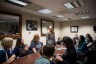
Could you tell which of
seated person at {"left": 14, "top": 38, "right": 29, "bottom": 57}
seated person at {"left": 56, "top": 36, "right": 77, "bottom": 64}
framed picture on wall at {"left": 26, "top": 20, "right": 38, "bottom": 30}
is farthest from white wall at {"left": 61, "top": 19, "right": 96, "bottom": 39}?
seated person at {"left": 56, "top": 36, "right": 77, "bottom": 64}

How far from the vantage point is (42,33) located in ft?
18.7

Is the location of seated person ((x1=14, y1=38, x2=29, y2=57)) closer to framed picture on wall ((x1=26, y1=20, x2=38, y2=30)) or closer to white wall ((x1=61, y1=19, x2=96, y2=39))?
framed picture on wall ((x1=26, y1=20, x2=38, y2=30))

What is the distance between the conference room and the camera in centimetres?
199

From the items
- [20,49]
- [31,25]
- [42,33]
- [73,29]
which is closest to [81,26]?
[73,29]

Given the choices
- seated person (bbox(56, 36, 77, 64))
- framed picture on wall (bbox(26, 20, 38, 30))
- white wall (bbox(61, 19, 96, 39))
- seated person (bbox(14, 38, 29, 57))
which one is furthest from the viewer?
white wall (bbox(61, 19, 96, 39))

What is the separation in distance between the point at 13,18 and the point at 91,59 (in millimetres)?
3505

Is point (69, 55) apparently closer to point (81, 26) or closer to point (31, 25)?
point (31, 25)

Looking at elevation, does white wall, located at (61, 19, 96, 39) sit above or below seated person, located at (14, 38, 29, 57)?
above

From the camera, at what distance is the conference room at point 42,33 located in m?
1.99

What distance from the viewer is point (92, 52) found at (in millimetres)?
2143

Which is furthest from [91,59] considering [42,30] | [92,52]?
[42,30]

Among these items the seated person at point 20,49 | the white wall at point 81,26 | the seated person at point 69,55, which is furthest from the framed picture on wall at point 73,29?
the seated person at point 69,55

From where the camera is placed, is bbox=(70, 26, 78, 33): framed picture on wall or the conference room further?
bbox=(70, 26, 78, 33): framed picture on wall

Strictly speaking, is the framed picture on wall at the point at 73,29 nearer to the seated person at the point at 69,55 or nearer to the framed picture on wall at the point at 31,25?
the framed picture on wall at the point at 31,25
